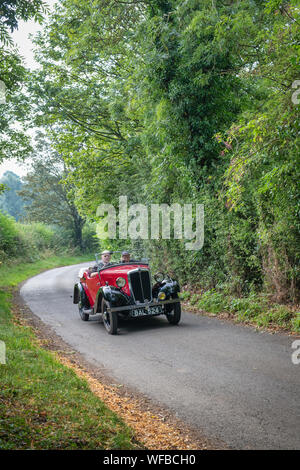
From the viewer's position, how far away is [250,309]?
9625mm

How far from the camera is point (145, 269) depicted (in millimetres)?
9898

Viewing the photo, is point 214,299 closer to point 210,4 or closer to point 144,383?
point 144,383

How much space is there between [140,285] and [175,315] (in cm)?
113

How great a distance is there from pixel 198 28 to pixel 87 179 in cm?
1224

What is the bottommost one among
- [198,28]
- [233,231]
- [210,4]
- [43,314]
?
[43,314]

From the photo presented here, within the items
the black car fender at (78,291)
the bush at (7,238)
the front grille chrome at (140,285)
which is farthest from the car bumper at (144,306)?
the bush at (7,238)

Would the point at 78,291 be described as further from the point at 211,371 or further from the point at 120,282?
the point at 211,371

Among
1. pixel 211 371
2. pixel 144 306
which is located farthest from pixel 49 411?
pixel 144 306

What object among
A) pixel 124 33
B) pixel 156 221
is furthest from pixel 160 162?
pixel 124 33

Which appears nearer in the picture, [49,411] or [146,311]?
[49,411]

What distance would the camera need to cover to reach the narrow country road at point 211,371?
168 inches

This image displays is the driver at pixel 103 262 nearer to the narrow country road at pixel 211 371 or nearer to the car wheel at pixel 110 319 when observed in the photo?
the car wheel at pixel 110 319

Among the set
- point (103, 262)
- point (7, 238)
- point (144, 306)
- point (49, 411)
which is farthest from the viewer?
point (7, 238)

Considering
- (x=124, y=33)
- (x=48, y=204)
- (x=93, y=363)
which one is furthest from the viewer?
(x=48, y=204)
